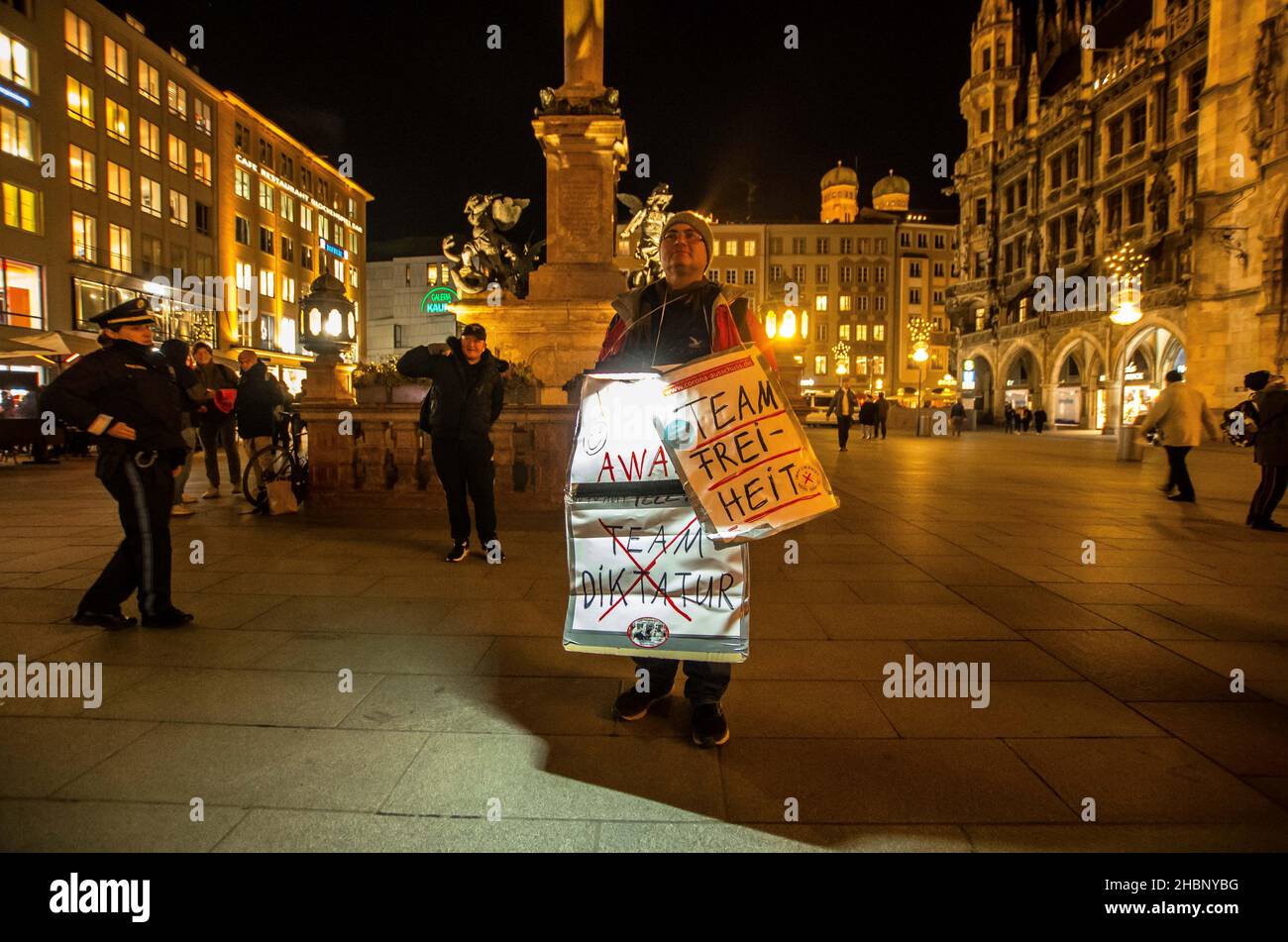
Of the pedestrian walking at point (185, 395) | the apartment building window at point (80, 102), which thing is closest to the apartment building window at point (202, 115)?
the apartment building window at point (80, 102)

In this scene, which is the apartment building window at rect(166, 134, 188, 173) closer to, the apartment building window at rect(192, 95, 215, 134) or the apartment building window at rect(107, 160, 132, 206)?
the apartment building window at rect(192, 95, 215, 134)

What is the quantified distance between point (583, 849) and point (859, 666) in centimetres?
220

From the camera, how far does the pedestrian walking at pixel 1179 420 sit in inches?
441

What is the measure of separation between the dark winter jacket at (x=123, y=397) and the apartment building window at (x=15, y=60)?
37.8 m

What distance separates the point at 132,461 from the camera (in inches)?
188

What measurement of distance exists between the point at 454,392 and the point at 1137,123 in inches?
1723

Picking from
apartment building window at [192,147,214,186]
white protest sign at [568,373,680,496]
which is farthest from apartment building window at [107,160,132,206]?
white protest sign at [568,373,680,496]

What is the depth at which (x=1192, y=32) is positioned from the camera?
112 feet

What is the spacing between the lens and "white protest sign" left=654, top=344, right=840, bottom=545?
10.1ft

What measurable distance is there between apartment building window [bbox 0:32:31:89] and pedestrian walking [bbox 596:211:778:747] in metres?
40.5

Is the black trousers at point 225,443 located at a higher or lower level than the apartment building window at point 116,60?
lower

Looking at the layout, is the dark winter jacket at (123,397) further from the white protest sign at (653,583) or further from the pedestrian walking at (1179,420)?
the pedestrian walking at (1179,420)

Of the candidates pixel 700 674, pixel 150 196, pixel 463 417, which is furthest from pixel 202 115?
pixel 700 674
